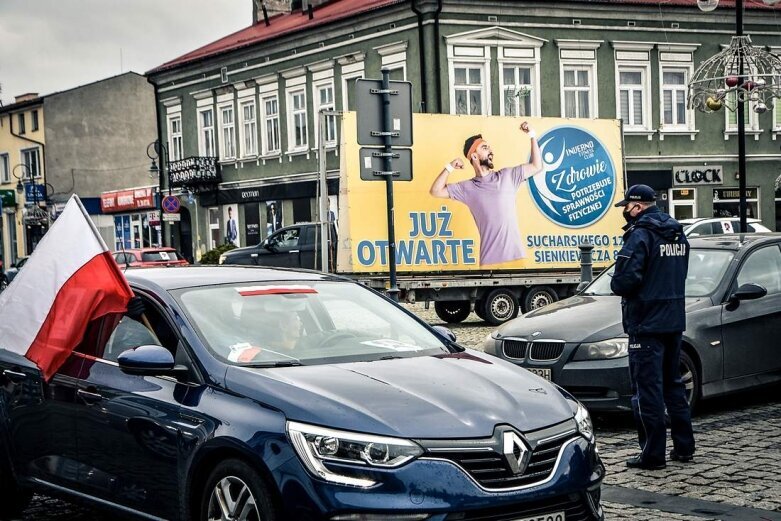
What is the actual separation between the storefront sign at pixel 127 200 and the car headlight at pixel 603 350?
147ft

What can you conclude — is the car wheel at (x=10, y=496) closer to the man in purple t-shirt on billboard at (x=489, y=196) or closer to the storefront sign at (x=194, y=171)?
the man in purple t-shirt on billboard at (x=489, y=196)

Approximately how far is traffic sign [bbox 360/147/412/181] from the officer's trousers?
612 cm

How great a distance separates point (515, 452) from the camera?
4.66 meters

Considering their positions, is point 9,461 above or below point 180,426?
below

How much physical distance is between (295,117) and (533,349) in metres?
32.7

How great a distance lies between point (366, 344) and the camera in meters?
5.76

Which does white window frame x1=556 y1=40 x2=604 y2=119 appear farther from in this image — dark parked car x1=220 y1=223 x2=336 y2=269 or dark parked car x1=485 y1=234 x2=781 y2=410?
dark parked car x1=485 y1=234 x2=781 y2=410

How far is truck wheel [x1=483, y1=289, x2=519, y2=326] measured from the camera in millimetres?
20484

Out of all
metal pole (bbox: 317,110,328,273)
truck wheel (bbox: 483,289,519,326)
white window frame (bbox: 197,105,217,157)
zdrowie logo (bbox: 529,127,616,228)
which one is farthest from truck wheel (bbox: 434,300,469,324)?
white window frame (bbox: 197,105,217,157)

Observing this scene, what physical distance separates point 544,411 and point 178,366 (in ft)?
5.69

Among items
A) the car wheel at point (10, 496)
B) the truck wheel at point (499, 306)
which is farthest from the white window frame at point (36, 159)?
the car wheel at point (10, 496)

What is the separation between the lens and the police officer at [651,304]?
7.44m

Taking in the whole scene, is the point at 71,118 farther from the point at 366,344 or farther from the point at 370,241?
the point at 366,344

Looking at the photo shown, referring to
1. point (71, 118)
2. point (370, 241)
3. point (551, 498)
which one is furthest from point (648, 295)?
point (71, 118)
